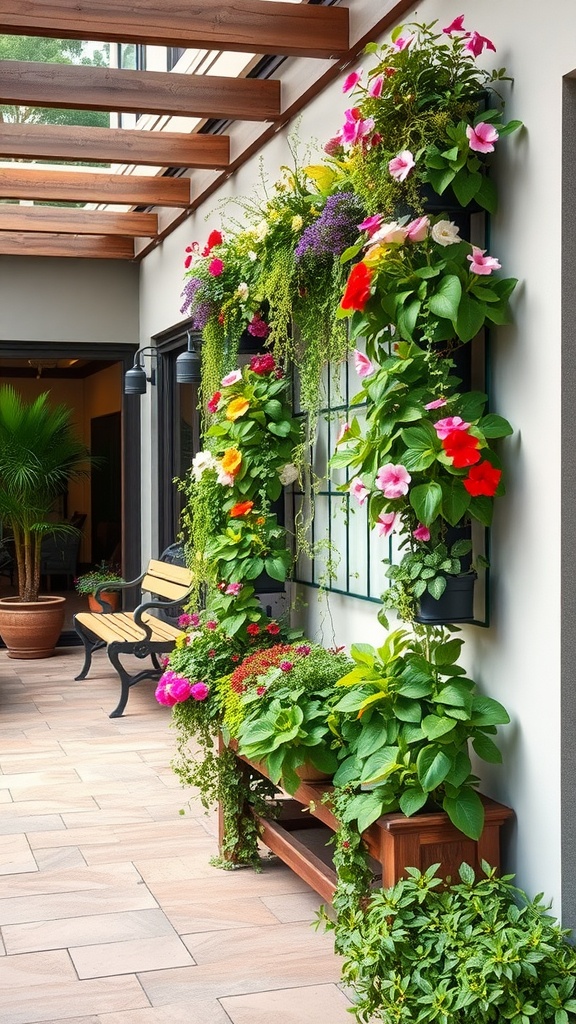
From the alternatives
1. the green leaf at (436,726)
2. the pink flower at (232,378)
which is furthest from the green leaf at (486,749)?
the pink flower at (232,378)

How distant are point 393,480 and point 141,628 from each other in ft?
13.2

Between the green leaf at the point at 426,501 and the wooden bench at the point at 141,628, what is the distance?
3.36 meters

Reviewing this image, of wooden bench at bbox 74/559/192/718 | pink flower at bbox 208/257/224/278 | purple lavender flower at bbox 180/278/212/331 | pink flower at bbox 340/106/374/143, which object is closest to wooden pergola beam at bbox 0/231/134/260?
wooden bench at bbox 74/559/192/718

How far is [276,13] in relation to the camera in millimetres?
3611

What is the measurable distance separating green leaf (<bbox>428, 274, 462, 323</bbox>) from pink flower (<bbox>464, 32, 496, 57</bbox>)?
1.64ft

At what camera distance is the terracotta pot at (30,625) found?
794 cm

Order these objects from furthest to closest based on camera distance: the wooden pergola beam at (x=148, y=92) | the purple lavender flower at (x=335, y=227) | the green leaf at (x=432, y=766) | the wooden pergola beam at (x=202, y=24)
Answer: the wooden pergola beam at (x=148, y=92) < the wooden pergola beam at (x=202, y=24) < the purple lavender flower at (x=335, y=227) < the green leaf at (x=432, y=766)

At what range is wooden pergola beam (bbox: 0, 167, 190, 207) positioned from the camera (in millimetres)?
5992

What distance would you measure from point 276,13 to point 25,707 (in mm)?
4073

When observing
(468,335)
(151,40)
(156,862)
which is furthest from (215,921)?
(151,40)

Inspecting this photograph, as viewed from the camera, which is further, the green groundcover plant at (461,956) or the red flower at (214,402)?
the red flower at (214,402)

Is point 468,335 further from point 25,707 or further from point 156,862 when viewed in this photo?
point 25,707

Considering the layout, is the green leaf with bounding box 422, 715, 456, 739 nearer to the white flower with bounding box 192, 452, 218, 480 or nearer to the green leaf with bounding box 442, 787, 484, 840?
the green leaf with bounding box 442, 787, 484, 840

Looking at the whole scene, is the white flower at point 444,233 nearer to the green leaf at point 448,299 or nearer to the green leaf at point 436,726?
the green leaf at point 448,299
